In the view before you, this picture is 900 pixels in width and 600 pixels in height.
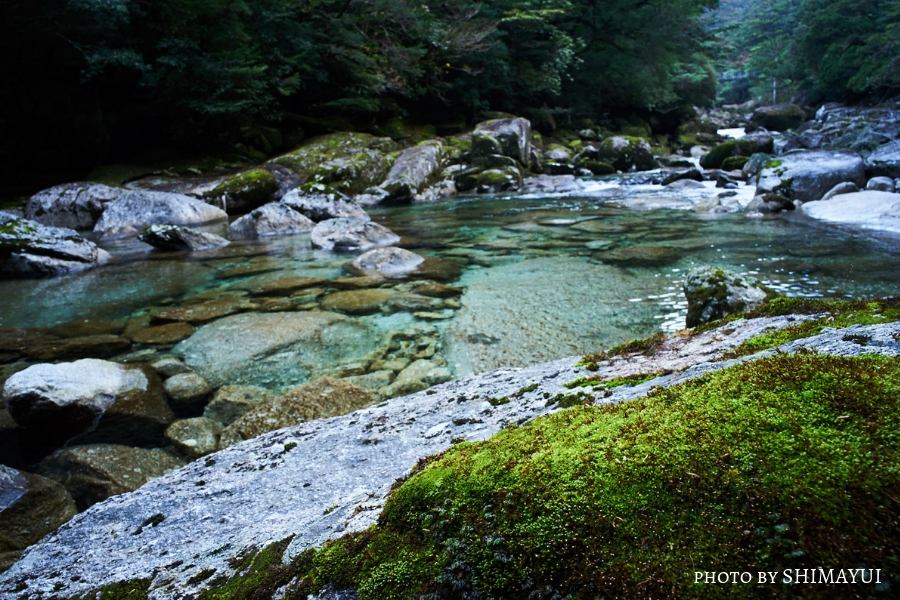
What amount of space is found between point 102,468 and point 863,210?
1130 cm

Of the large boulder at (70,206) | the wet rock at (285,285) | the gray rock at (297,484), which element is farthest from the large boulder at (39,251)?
the gray rock at (297,484)

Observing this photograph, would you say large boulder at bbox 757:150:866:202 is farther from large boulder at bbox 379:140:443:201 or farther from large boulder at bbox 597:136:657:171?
large boulder at bbox 597:136:657:171

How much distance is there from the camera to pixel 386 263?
7.13 metres

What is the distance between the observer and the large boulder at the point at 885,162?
10742 millimetres

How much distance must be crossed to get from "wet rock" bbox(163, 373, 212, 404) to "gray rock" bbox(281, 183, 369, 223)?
27.9 feet

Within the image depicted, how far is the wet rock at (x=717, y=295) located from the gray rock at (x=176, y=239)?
887 cm

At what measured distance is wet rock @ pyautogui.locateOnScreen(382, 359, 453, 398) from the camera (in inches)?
146

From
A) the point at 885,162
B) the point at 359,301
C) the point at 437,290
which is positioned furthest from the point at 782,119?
the point at 359,301

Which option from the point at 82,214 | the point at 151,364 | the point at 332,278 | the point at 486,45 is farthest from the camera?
the point at 486,45

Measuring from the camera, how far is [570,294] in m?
5.48

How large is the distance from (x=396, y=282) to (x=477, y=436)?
4.86 metres

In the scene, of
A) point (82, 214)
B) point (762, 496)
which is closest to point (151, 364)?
point (762, 496)

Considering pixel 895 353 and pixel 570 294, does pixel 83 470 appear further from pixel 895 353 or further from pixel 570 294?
pixel 570 294

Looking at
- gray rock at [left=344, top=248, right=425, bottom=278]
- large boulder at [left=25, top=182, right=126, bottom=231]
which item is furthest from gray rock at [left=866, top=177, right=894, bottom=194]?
large boulder at [left=25, top=182, right=126, bottom=231]
